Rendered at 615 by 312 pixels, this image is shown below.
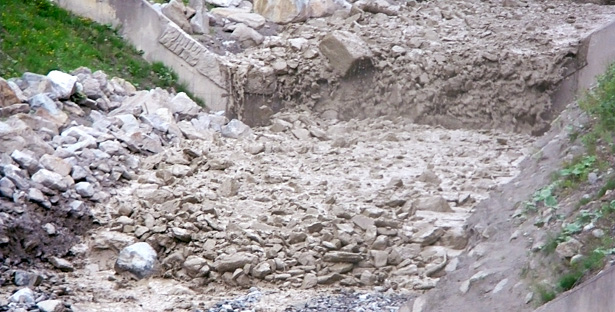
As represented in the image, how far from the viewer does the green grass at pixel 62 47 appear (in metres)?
13.7

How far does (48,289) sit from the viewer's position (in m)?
9.27

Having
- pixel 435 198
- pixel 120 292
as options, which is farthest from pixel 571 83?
pixel 120 292

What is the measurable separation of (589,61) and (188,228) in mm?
7511

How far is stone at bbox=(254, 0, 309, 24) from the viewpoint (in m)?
16.7

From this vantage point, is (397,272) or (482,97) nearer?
(397,272)

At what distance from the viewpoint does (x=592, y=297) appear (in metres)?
5.71

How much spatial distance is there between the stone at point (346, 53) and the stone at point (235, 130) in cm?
205

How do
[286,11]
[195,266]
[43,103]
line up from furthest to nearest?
[286,11] < [43,103] < [195,266]

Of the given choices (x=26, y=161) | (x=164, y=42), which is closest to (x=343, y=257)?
(x=26, y=161)

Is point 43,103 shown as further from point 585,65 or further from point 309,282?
point 585,65

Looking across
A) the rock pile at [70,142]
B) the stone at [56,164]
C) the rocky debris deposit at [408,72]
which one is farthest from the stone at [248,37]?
the stone at [56,164]

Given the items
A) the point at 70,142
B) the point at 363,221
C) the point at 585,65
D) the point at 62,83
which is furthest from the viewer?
the point at 585,65

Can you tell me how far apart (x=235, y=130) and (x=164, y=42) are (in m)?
2.27

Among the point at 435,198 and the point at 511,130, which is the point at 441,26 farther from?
the point at 435,198
